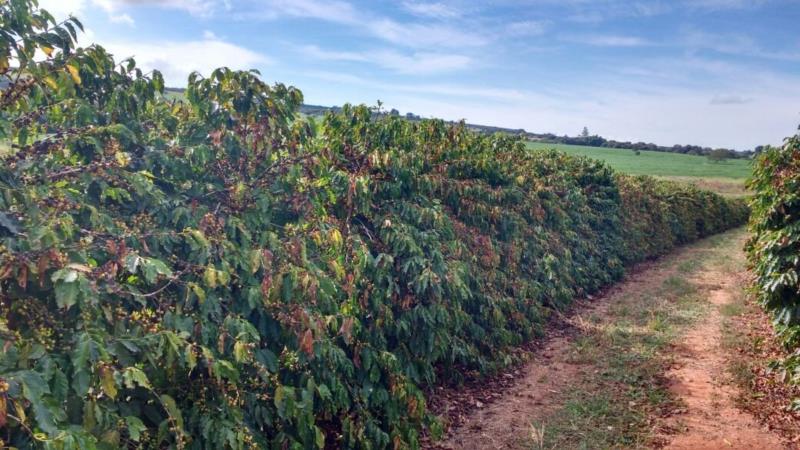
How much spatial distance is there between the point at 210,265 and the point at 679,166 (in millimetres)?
53321

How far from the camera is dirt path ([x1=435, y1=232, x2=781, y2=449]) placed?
17.9ft

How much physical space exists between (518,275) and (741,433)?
3796mm

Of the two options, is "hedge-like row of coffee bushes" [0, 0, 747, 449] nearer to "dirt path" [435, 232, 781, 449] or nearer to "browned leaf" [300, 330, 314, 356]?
"browned leaf" [300, 330, 314, 356]

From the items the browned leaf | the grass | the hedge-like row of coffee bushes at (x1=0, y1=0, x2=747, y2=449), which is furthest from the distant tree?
the browned leaf

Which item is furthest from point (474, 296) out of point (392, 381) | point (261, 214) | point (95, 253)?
point (95, 253)

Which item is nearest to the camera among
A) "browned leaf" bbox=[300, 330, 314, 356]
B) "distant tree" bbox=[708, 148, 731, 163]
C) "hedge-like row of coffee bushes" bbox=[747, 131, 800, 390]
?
"browned leaf" bbox=[300, 330, 314, 356]

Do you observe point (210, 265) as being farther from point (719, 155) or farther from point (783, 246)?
point (719, 155)

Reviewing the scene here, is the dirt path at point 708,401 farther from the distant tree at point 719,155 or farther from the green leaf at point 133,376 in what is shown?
the distant tree at point 719,155

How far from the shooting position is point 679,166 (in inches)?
1937

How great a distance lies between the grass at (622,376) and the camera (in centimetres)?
549

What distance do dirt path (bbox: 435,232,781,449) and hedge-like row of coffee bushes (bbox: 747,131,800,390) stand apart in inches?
34.3

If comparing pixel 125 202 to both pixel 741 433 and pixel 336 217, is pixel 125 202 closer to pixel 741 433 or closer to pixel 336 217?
pixel 336 217

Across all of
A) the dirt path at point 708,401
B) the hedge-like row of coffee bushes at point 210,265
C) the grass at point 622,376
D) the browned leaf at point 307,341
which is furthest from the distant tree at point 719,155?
the browned leaf at point 307,341

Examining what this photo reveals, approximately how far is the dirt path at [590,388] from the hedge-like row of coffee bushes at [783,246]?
2.86 feet
